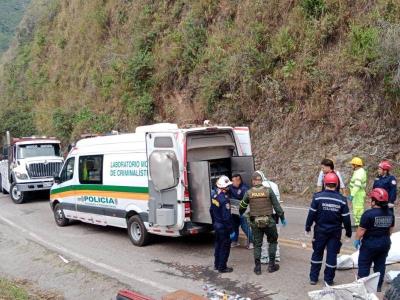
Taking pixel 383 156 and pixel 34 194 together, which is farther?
pixel 34 194

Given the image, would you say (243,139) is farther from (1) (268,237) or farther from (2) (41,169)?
(2) (41,169)

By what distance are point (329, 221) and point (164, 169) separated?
3.33 metres

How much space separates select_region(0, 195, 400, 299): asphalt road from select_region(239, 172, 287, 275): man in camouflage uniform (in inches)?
12.8

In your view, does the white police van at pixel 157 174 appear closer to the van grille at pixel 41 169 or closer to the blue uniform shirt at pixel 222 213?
the blue uniform shirt at pixel 222 213

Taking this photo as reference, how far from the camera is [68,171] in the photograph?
12.7m

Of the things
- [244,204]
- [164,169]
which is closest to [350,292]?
[244,204]

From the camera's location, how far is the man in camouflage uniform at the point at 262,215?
25.8 feet

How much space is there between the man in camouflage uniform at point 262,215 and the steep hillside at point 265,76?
306 inches

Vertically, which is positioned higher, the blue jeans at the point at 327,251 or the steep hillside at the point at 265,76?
the steep hillside at the point at 265,76

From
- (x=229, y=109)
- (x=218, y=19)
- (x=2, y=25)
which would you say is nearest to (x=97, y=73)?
(x=218, y=19)

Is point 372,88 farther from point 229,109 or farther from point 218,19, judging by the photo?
point 218,19

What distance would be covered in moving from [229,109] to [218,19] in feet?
17.1

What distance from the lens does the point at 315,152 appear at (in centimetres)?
1633

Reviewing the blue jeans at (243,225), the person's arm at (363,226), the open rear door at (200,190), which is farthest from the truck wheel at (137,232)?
the person's arm at (363,226)
